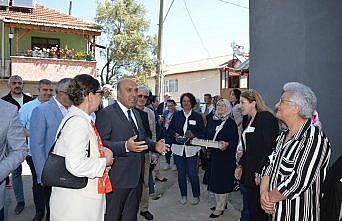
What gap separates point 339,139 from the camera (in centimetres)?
469

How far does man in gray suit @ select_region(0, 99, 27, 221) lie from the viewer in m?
2.21

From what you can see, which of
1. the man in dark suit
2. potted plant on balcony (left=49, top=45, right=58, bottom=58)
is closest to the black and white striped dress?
the man in dark suit

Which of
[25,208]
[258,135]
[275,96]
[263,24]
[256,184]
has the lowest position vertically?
[25,208]

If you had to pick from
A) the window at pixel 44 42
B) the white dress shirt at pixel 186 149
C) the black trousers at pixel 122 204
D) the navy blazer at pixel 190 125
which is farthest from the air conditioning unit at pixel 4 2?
the black trousers at pixel 122 204

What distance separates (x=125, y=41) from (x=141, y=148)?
748 inches

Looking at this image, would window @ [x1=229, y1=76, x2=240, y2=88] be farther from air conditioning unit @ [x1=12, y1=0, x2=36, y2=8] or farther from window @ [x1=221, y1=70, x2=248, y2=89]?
air conditioning unit @ [x1=12, y1=0, x2=36, y2=8]

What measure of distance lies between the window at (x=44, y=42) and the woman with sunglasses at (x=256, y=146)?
19770 mm

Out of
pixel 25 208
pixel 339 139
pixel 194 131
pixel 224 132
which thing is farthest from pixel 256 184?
pixel 25 208

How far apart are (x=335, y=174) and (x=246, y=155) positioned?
1.35m

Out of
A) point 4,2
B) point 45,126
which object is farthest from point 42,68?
point 45,126

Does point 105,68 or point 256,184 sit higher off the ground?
point 105,68

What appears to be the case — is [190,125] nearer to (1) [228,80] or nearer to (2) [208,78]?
(1) [228,80]

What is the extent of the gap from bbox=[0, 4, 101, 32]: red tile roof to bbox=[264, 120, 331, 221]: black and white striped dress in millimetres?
19764

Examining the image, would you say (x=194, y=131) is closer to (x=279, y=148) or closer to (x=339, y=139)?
(x=339, y=139)
